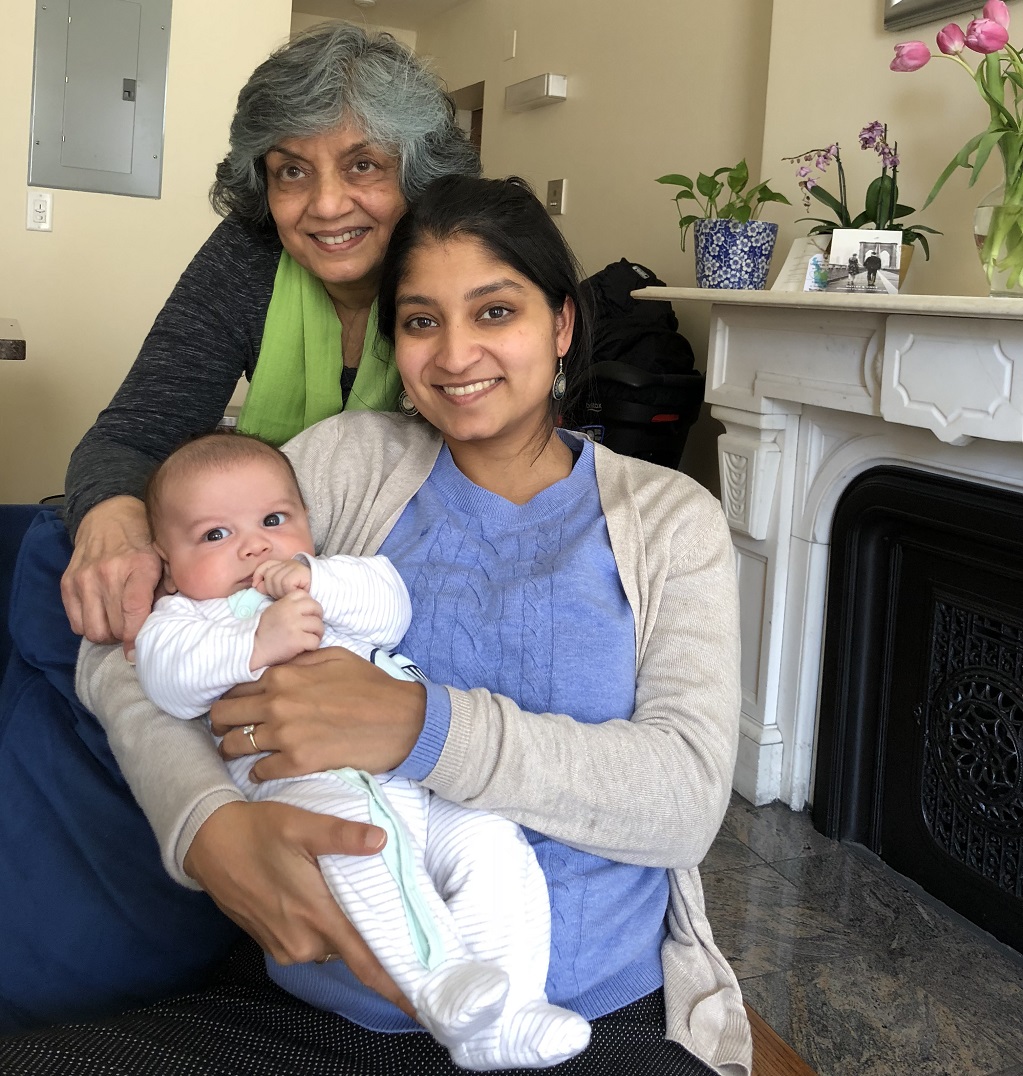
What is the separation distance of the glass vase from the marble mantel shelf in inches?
2.6

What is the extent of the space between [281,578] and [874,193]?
1820 mm

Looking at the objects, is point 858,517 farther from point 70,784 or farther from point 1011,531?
point 70,784

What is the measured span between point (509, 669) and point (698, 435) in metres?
2.55

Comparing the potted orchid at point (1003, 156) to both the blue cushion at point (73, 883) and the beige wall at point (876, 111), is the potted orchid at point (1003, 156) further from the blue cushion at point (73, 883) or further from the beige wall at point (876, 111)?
the blue cushion at point (73, 883)

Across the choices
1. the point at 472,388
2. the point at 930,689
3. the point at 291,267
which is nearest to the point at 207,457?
the point at 472,388

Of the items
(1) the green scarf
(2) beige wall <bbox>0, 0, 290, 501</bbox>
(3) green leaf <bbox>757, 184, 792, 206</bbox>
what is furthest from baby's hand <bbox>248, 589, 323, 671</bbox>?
(2) beige wall <bbox>0, 0, 290, 501</bbox>

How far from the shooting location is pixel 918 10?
2365mm

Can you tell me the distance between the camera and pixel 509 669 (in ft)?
3.80

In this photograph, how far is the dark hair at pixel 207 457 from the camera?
121 cm

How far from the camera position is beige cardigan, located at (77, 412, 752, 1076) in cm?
100

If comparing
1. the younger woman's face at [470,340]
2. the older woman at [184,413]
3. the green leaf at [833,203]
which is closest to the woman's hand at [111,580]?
the older woman at [184,413]

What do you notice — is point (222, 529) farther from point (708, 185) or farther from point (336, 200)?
point (708, 185)

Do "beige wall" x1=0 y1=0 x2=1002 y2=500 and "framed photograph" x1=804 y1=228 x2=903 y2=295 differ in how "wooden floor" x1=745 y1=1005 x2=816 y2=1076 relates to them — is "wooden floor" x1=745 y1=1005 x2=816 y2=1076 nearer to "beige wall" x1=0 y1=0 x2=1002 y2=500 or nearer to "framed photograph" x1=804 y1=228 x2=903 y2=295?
"framed photograph" x1=804 y1=228 x2=903 y2=295

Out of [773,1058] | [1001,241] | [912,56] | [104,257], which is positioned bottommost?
[773,1058]
